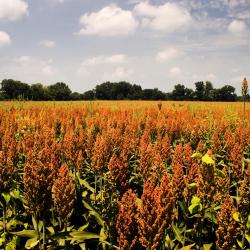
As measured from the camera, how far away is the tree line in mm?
76256

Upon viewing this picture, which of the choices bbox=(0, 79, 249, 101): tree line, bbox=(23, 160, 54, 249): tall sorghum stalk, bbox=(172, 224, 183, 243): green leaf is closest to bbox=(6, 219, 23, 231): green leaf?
bbox=(23, 160, 54, 249): tall sorghum stalk

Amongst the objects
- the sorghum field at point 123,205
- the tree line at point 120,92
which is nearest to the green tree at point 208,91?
the tree line at point 120,92

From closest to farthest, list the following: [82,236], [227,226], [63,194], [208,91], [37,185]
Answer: [227,226] → [37,185] → [63,194] → [82,236] → [208,91]

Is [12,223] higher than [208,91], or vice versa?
[208,91]

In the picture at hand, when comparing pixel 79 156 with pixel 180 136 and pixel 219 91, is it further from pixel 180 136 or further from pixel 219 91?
pixel 219 91

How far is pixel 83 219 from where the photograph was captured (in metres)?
4.54

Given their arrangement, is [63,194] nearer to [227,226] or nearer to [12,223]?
[12,223]

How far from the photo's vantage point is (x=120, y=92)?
103188 mm

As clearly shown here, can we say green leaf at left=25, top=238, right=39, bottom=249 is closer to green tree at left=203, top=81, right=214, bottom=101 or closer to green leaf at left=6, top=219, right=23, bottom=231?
green leaf at left=6, top=219, right=23, bottom=231

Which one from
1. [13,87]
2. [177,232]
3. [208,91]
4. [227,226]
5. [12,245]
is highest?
[13,87]

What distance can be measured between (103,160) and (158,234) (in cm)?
222

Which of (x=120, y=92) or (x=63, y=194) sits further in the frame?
(x=120, y=92)

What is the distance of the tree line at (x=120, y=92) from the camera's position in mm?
76256

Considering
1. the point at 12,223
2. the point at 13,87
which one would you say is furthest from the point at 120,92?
the point at 12,223
